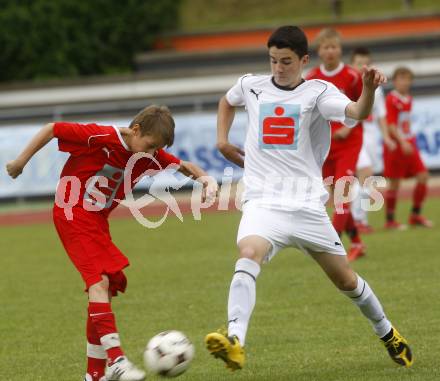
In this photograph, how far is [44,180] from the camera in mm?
19812

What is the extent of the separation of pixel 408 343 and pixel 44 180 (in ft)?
44.5

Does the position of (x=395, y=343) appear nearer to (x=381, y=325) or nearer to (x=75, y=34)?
(x=381, y=325)

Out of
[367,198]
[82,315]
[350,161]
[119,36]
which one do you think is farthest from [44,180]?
[119,36]

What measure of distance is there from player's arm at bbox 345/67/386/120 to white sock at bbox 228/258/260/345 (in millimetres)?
1030

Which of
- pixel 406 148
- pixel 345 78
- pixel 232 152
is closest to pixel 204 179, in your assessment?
pixel 232 152

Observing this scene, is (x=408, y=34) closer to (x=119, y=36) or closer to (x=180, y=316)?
(x=119, y=36)

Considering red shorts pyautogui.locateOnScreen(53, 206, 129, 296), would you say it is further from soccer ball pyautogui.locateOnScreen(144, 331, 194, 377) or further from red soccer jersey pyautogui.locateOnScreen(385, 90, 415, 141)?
red soccer jersey pyautogui.locateOnScreen(385, 90, 415, 141)

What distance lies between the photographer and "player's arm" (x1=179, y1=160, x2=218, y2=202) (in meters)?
6.30

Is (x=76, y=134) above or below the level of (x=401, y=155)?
above

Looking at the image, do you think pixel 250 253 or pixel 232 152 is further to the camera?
pixel 232 152

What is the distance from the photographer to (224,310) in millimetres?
8578

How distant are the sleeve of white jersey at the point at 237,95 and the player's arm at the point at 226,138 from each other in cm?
7

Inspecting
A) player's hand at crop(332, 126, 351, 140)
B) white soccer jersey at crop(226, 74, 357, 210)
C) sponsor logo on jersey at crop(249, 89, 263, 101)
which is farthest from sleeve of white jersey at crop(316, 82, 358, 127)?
player's hand at crop(332, 126, 351, 140)

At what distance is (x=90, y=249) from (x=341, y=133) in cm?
506
